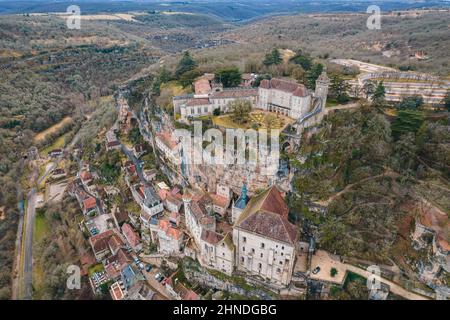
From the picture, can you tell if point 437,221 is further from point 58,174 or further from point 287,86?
point 58,174

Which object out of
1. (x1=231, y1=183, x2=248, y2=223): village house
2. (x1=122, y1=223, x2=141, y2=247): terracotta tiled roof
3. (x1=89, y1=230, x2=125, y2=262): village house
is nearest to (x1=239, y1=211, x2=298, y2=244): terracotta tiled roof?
(x1=231, y1=183, x2=248, y2=223): village house

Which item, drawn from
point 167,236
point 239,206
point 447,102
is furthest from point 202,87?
point 447,102

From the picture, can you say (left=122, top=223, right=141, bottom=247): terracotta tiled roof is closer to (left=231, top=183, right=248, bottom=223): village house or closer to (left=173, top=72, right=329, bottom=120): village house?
(left=231, top=183, right=248, bottom=223): village house

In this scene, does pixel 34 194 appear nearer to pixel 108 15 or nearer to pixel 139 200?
pixel 139 200

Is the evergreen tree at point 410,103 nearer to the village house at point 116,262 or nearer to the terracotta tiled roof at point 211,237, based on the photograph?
the terracotta tiled roof at point 211,237

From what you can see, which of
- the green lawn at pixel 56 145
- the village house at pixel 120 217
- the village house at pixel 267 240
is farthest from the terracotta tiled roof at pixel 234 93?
the green lawn at pixel 56 145

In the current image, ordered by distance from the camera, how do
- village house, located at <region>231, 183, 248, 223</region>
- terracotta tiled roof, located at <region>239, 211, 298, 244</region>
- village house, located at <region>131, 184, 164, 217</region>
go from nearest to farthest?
1. terracotta tiled roof, located at <region>239, 211, 298, 244</region>
2. village house, located at <region>231, 183, 248, 223</region>
3. village house, located at <region>131, 184, 164, 217</region>
